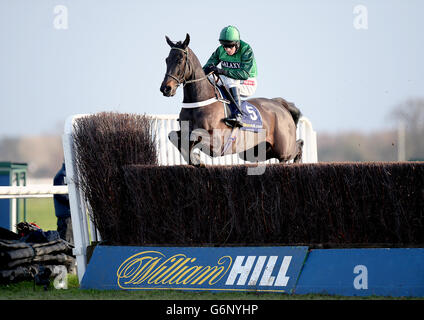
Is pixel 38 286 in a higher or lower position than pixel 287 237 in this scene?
lower

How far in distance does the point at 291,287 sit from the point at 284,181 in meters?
0.93

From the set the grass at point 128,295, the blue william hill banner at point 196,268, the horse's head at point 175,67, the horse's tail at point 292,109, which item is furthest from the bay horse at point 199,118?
the grass at point 128,295

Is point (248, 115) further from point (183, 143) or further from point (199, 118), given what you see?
point (183, 143)

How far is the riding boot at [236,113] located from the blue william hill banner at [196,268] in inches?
102

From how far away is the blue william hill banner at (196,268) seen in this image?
6.09 m

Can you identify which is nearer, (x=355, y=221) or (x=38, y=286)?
(x=355, y=221)

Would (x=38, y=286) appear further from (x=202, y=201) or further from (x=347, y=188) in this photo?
(x=347, y=188)

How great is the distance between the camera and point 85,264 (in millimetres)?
7066

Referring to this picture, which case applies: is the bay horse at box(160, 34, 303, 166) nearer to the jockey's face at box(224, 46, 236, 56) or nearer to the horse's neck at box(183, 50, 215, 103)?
the horse's neck at box(183, 50, 215, 103)

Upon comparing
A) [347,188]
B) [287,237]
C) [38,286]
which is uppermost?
[347,188]

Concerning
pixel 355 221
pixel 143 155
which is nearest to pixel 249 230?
pixel 355 221

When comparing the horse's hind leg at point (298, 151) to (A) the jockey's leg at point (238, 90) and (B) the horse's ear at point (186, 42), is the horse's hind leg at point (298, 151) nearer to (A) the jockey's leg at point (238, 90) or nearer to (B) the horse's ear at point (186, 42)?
(A) the jockey's leg at point (238, 90)

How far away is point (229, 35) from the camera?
28.3ft
